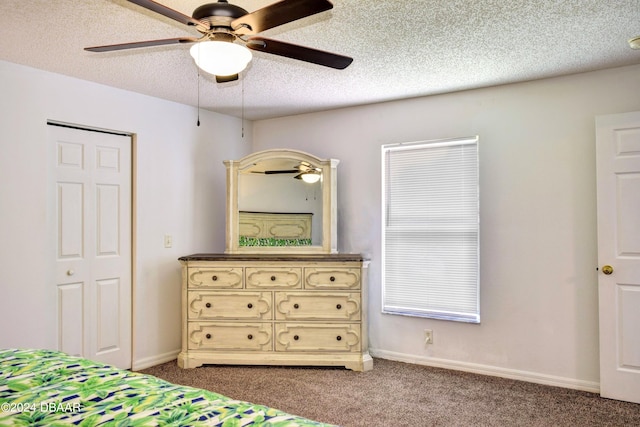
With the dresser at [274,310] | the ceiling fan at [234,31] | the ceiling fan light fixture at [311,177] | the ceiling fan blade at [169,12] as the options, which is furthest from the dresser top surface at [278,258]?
the ceiling fan blade at [169,12]

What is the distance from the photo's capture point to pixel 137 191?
3.91 m

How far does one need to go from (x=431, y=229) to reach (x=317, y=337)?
1.32m

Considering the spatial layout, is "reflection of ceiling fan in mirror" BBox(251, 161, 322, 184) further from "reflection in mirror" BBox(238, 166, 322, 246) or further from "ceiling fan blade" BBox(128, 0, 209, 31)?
"ceiling fan blade" BBox(128, 0, 209, 31)

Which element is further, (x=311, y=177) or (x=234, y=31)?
→ (x=311, y=177)

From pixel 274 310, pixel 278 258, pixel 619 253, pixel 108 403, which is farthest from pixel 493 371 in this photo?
pixel 108 403

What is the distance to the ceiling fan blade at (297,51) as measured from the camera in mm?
1988

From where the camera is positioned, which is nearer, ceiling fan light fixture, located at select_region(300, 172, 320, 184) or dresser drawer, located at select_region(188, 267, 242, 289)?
dresser drawer, located at select_region(188, 267, 242, 289)

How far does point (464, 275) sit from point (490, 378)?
80cm

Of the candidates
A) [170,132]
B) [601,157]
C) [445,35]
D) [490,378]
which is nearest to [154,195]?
[170,132]

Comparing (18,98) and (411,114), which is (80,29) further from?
(411,114)

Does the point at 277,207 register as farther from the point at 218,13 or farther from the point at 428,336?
the point at 218,13

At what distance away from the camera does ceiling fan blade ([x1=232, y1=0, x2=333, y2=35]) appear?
1.60 metres

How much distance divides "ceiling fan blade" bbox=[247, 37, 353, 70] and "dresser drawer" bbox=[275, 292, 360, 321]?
2.18m

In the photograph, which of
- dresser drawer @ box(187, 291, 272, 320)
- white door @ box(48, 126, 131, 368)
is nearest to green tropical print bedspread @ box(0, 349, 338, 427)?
white door @ box(48, 126, 131, 368)
